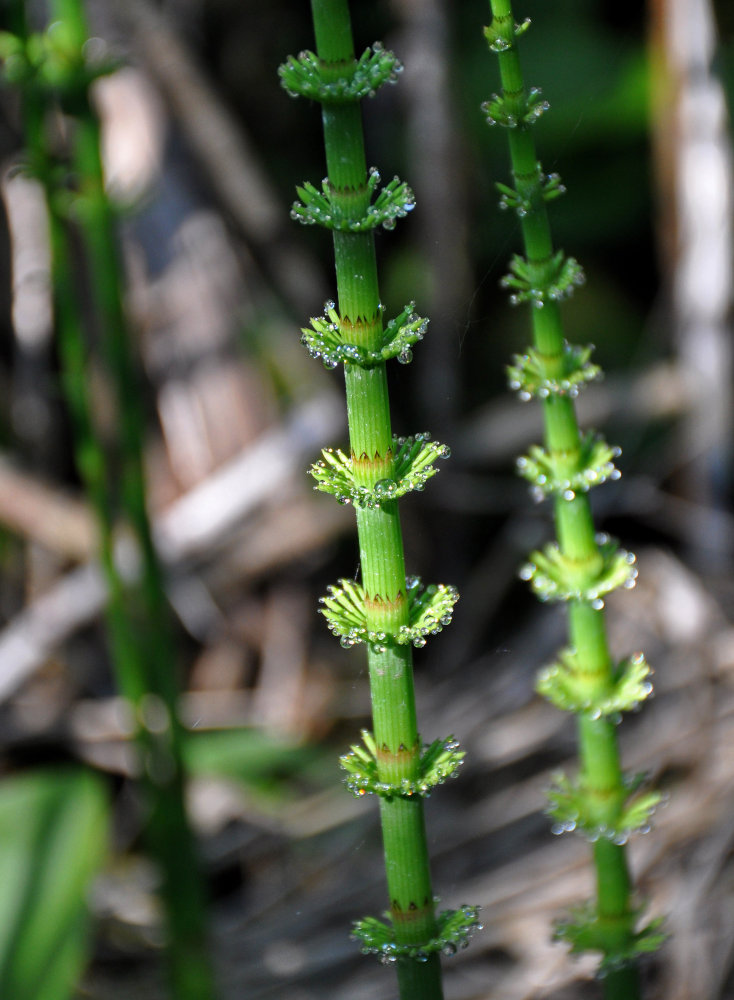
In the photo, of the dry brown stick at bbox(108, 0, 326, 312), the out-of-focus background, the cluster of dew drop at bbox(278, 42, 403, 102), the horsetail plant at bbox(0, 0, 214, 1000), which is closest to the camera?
the cluster of dew drop at bbox(278, 42, 403, 102)

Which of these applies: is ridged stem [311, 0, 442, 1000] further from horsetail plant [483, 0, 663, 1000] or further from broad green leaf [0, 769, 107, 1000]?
broad green leaf [0, 769, 107, 1000]

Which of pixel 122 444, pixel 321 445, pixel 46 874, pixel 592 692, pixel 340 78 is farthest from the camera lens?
pixel 321 445

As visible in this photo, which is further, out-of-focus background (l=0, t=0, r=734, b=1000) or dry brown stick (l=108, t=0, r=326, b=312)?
dry brown stick (l=108, t=0, r=326, b=312)

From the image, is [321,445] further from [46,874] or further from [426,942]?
[426,942]

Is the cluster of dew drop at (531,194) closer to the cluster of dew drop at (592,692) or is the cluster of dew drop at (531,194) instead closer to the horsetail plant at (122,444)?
the cluster of dew drop at (592,692)

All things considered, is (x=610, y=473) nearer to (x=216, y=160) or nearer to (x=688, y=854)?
(x=688, y=854)

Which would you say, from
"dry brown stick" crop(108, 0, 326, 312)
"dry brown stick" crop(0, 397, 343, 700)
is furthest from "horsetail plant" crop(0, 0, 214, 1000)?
"dry brown stick" crop(108, 0, 326, 312)

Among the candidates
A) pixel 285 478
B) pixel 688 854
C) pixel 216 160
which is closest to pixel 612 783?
pixel 688 854

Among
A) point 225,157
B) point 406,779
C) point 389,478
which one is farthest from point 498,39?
point 225,157
